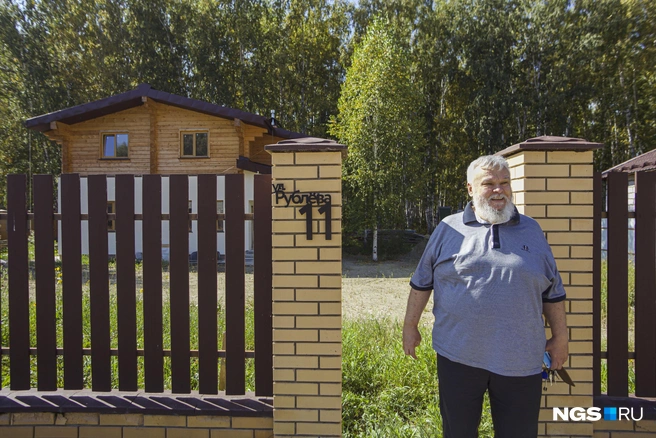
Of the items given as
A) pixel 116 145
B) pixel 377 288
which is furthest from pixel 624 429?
pixel 116 145

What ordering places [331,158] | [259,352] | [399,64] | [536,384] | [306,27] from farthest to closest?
[306,27] < [399,64] < [259,352] < [331,158] < [536,384]

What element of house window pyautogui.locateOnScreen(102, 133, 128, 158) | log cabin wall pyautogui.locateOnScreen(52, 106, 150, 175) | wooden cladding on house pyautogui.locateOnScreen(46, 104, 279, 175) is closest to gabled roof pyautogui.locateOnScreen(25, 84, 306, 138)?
log cabin wall pyautogui.locateOnScreen(52, 106, 150, 175)

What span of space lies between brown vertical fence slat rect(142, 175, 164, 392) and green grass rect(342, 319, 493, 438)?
1.28 m

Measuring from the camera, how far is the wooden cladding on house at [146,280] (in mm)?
2559

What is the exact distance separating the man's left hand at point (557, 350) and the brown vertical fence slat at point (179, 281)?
2042 mm

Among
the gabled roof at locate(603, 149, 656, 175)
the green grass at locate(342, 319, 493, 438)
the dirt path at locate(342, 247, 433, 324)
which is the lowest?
the dirt path at locate(342, 247, 433, 324)

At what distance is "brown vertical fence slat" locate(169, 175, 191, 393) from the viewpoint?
100 inches

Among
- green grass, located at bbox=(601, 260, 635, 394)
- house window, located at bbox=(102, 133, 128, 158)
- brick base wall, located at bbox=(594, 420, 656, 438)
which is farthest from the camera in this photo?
house window, located at bbox=(102, 133, 128, 158)

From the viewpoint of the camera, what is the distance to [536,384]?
1937 millimetres

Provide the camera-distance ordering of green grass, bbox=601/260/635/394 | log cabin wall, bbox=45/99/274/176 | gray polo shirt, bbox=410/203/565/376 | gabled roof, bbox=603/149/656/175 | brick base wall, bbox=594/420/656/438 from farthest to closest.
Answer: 1. log cabin wall, bbox=45/99/274/176
2. gabled roof, bbox=603/149/656/175
3. green grass, bbox=601/260/635/394
4. brick base wall, bbox=594/420/656/438
5. gray polo shirt, bbox=410/203/565/376

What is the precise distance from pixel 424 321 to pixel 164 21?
2283 centimetres

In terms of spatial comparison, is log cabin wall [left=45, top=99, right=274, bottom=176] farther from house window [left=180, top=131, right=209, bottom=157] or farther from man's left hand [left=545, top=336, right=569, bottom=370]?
man's left hand [left=545, top=336, right=569, bottom=370]

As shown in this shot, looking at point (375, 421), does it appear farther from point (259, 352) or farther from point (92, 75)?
point (92, 75)

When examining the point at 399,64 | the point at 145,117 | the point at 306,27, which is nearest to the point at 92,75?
the point at 145,117
